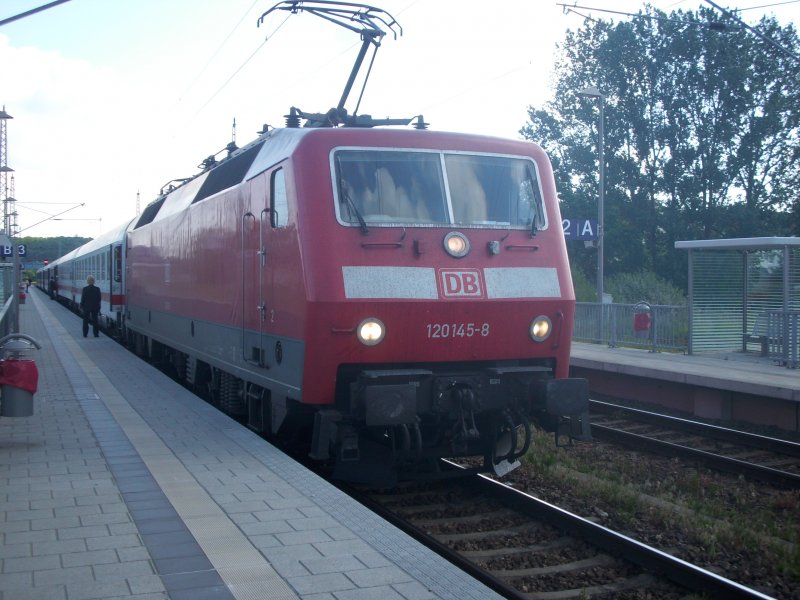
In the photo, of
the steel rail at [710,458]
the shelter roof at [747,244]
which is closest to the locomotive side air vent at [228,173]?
the steel rail at [710,458]

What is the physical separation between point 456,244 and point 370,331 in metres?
1.10

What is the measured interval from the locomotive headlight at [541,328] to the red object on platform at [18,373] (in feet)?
16.3

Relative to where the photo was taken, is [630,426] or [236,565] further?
[630,426]

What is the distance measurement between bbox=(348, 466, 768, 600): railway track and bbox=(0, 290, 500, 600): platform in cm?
92

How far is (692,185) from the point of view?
41.6 m

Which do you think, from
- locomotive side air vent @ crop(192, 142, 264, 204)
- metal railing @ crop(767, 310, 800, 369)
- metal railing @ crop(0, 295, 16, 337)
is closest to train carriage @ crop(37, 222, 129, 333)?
metal railing @ crop(0, 295, 16, 337)

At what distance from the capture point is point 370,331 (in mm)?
7027

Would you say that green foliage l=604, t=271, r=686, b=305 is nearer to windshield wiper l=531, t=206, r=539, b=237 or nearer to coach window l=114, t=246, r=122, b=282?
coach window l=114, t=246, r=122, b=282

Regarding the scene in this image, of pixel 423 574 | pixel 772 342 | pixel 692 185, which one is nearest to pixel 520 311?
pixel 423 574

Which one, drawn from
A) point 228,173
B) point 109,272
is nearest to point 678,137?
point 109,272

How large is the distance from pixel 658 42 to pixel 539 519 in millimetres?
39589

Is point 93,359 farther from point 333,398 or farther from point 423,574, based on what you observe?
point 423,574

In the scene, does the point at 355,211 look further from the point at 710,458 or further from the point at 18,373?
the point at 710,458

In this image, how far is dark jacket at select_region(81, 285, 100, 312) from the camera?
23328 millimetres
